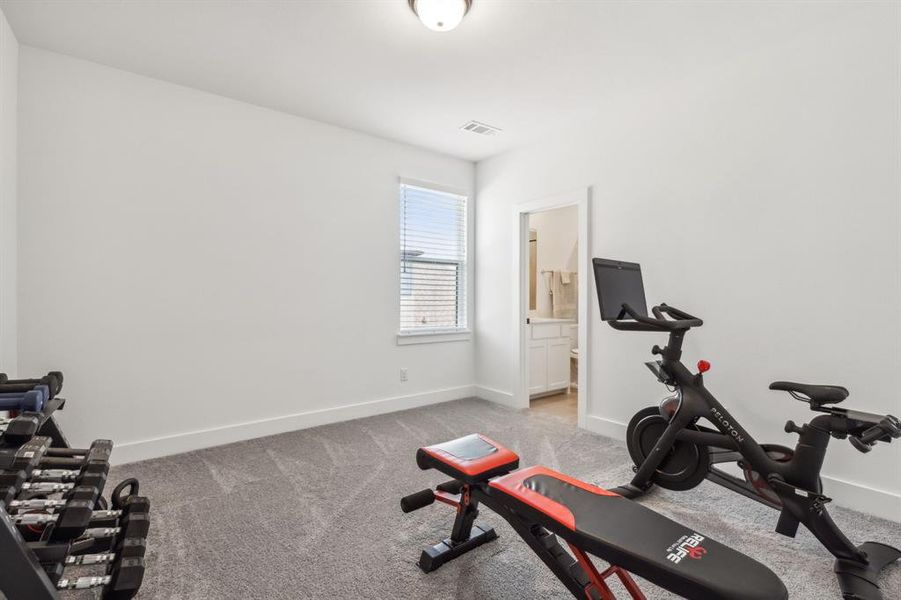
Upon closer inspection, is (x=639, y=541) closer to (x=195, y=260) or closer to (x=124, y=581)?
(x=124, y=581)

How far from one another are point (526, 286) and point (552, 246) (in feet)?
5.32

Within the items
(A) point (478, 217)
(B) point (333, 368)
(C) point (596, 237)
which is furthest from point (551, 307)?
(B) point (333, 368)

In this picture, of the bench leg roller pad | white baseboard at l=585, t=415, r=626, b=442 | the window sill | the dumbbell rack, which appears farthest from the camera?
the window sill

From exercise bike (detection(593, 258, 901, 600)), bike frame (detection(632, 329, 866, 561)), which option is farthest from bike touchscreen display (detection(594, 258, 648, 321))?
bike frame (detection(632, 329, 866, 561))

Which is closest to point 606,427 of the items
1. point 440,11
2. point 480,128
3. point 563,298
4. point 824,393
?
point 824,393

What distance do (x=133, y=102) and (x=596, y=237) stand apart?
11.9 feet

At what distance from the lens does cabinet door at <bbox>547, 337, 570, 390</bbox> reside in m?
5.05

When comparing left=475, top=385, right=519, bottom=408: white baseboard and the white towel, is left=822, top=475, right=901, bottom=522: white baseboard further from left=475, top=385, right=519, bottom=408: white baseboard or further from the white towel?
the white towel

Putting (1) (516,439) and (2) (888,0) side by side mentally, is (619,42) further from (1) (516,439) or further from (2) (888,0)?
(1) (516,439)

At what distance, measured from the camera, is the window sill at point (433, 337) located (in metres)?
4.39

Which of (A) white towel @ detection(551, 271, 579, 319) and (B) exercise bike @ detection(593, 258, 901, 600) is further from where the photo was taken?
(A) white towel @ detection(551, 271, 579, 319)

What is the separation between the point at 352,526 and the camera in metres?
2.20

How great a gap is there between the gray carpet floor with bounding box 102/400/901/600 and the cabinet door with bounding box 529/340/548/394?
4.41ft

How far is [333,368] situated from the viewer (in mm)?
3959
